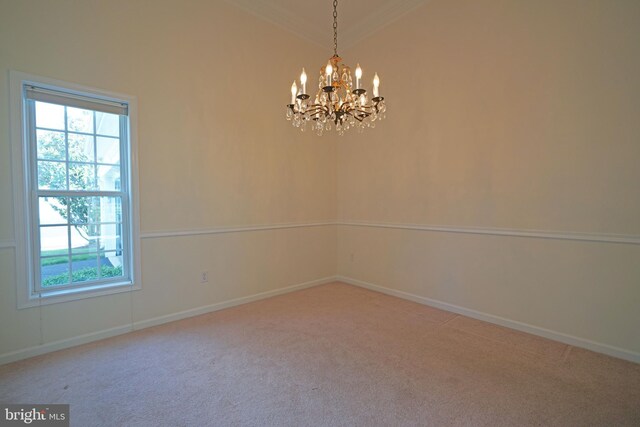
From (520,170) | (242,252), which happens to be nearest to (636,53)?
(520,170)

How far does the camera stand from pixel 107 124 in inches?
118

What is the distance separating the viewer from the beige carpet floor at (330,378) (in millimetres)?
1889

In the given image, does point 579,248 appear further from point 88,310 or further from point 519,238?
point 88,310

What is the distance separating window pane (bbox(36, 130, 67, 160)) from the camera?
2.67 meters

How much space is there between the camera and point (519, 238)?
3.09 meters

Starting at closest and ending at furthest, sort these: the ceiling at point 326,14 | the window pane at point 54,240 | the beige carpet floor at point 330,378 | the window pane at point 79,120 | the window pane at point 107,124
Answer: the beige carpet floor at point 330,378 → the window pane at point 54,240 → the window pane at point 79,120 → the window pane at point 107,124 → the ceiling at point 326,14

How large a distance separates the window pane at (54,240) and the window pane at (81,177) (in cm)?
40

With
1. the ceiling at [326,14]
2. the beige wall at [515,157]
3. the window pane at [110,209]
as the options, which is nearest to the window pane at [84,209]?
the window pane at [110,209]

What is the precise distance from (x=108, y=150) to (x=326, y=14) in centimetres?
319

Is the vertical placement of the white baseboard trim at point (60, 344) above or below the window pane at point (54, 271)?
below

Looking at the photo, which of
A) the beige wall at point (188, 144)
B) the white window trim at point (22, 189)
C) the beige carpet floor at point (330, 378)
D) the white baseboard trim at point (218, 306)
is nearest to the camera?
the beige carpet floor at point (330, 378)

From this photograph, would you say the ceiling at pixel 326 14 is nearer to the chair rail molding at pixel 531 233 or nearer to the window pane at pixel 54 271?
the chair rail molding at pixel 531 233

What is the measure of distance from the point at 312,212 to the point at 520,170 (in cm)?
273

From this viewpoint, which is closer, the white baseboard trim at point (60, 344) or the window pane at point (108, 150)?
the white baseboard trim at point (60, 344)
